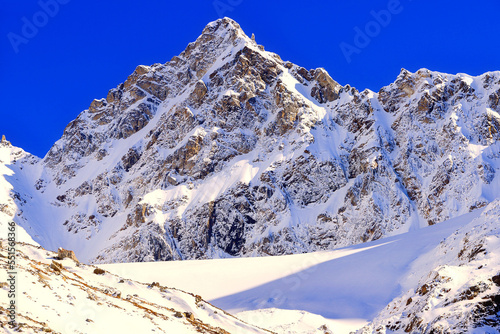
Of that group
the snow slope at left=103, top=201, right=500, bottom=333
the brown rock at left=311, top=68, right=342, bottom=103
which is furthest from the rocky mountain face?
the snow slope at left=103, top=201, right=500, bottom=333

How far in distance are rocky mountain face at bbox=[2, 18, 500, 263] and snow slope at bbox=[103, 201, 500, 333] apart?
66.2 m

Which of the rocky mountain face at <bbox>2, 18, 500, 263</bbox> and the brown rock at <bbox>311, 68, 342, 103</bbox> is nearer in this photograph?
the rocky mountain face at <bbox>2, 18, 500, 263</bbox>

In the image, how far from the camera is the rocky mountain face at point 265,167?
410 ft

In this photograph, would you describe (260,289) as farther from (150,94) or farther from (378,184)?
(150,94)

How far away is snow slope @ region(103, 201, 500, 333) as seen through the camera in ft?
124

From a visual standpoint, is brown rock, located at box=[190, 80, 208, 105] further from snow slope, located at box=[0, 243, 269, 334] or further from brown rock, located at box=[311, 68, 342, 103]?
snow slope, located at box=[0, 243, 269, 334]

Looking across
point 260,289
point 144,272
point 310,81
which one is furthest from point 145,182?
point 260,289

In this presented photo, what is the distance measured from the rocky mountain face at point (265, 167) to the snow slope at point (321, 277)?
66.2m

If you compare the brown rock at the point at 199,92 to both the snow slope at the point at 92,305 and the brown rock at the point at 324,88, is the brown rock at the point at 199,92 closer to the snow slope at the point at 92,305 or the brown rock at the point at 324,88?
the brown rock at the point at 324,88

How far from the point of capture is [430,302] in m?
16.6

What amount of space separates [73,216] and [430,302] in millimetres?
154636

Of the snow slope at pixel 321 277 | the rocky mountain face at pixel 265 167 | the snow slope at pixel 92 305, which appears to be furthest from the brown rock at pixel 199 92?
the snow slope at pixel 92 305

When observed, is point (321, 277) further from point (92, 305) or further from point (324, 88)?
point (324, 88)

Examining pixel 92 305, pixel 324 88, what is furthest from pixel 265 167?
pixel 92 305
